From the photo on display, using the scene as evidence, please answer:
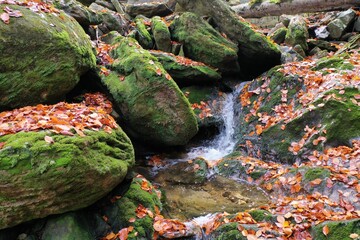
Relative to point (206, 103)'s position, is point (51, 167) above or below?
above

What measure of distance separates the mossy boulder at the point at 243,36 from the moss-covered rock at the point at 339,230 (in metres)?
7.40

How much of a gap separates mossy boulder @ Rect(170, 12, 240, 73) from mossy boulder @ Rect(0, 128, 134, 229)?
6.43m

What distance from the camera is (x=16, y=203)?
3.64 m

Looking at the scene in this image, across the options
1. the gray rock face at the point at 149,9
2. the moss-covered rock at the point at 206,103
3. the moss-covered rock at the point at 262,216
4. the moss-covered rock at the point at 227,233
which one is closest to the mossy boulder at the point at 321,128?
the moss-covered rock at the point at 206,103

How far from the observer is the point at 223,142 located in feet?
27.7

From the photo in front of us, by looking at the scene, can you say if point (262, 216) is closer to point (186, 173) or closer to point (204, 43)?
point (186, 173)

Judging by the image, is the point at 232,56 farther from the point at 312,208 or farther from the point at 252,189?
the point at 312,208

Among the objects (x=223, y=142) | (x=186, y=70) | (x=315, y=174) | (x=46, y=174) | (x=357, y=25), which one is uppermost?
(x=46, y=174)

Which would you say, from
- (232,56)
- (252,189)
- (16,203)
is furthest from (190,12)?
(16,203)

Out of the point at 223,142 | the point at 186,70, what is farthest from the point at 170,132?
the point at 186,70

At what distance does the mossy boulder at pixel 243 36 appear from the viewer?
397 inches

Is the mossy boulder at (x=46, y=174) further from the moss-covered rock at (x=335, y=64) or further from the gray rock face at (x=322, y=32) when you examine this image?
the gray rock face at (x=322, y=32)

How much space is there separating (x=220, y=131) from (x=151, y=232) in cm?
473

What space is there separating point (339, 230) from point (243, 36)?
7.92 meters
